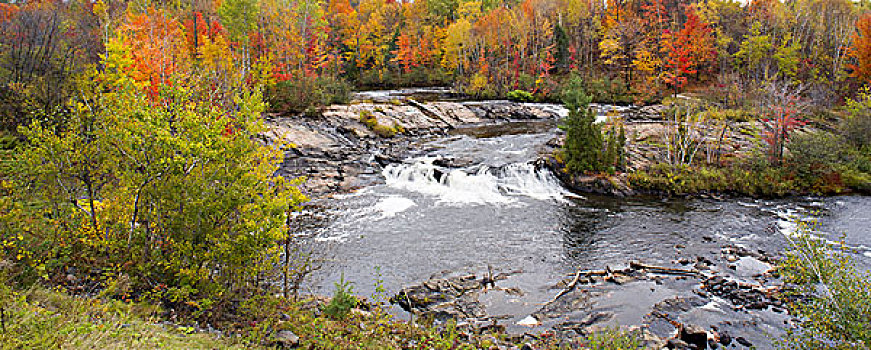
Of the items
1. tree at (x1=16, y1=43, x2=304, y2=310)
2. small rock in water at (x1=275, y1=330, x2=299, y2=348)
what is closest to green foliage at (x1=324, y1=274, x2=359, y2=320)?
small rock in water at (x1=275, y1=330, x2=299, y2=348)

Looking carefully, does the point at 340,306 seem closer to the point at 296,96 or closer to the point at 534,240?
the point at 534,240

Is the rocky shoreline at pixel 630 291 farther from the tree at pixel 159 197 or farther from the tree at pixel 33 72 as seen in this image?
the tree at pixel 33 72

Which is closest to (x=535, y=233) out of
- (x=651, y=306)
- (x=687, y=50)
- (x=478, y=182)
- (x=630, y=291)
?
(x=630, y=291)

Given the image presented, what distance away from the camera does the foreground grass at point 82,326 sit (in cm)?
589

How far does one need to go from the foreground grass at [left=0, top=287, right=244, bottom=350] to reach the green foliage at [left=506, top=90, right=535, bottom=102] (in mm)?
46452

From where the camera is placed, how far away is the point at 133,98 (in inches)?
347

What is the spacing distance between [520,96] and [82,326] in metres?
48.3

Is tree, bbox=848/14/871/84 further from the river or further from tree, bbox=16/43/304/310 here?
tree, bbox=16/43/304/310

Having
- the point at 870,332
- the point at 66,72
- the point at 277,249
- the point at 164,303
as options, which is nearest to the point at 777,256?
the point at 870,332

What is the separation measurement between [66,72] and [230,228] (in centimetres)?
1555

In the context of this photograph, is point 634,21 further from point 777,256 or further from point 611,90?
point 777,256

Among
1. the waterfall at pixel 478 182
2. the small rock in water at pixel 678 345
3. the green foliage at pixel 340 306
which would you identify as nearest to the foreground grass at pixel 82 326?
the green foliage at pixel 340 306

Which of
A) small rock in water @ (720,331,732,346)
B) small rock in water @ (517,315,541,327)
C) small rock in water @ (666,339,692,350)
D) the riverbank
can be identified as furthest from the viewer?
the riverbank

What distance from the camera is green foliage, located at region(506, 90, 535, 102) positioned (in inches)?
2007
